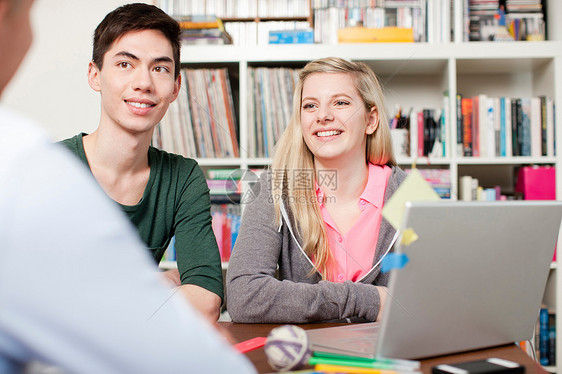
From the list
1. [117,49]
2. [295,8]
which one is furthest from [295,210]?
[295,8]

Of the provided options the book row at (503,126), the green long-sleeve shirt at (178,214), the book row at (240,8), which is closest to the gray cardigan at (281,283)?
the green long-sleeve shirt at (178,214)

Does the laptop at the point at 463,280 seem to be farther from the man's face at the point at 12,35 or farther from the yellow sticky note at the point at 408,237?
the man's face at the point at 12,35

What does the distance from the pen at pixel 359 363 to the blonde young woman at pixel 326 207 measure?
365mm

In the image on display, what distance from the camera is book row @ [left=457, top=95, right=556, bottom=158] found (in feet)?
6.74

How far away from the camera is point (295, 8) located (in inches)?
88.3

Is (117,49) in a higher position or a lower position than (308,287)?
higher

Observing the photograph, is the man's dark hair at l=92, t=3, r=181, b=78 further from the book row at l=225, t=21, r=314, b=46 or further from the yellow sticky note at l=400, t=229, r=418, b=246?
the yellow sticky note at l=400, t=229, r=418, b=246

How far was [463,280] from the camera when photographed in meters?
0.70

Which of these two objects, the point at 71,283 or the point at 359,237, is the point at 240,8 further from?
the point at 71,283

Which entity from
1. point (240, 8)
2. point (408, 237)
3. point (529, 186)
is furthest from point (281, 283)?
point (240, 8)

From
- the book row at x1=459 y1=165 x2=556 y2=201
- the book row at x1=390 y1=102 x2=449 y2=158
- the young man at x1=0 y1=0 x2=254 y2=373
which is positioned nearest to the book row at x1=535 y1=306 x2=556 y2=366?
the book row at x1=459 y1=165 x2=556 y2=201

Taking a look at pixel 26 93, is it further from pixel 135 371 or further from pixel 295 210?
pixel 135 371

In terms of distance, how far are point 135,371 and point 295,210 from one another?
102cm

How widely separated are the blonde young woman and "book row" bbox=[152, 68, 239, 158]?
59 cm
